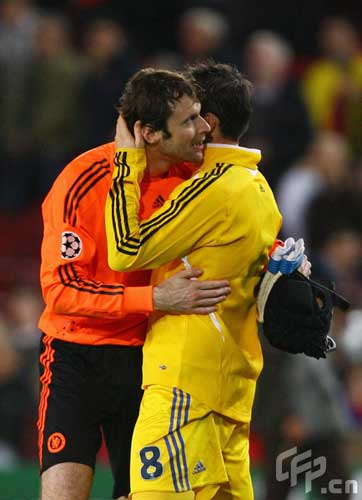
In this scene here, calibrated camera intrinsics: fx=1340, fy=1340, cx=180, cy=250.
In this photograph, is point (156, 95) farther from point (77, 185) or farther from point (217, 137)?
point (77, 185)

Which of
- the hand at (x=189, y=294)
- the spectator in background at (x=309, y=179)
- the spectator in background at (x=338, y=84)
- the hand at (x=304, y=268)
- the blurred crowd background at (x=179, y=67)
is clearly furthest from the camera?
the spectator in background at (x=338, y=84)

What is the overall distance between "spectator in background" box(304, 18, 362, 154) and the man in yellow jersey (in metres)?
5.89

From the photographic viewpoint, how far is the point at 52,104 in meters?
10.8

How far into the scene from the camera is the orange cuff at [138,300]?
5250 mm

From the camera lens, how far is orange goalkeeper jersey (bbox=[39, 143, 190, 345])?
5.29m

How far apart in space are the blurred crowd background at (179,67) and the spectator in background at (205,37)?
1cm

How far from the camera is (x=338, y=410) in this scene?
7797 mm

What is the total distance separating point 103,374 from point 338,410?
266cm

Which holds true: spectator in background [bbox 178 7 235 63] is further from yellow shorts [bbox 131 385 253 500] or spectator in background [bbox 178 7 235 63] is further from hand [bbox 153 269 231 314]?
yellow shorts [bbox 131 385 253 500]

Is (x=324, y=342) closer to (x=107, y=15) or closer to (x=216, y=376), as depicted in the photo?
(x=216, y=376)

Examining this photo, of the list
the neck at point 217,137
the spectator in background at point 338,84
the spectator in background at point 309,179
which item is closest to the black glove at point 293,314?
the neck at point 217,137

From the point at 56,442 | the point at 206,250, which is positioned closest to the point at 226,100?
the point at 206,250

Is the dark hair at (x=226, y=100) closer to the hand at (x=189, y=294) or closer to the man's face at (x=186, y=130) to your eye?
the man's face at (x=186, y=130)

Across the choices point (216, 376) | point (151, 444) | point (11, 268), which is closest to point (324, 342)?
point (216, 376)
